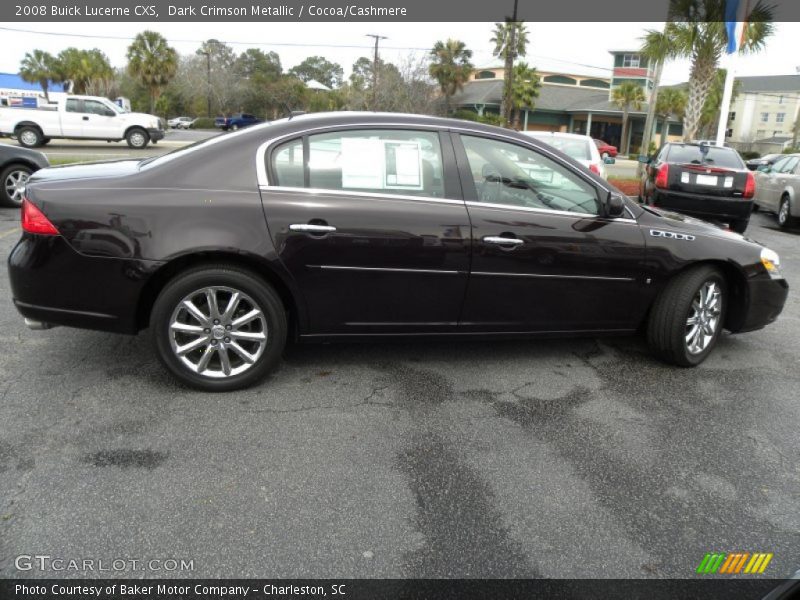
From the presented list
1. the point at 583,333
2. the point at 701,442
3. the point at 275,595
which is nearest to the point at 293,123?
the point at 583,333

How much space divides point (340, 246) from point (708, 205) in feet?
27.5

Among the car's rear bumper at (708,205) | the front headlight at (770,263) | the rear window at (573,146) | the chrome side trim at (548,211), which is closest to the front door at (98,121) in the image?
the rear window at (573,146)

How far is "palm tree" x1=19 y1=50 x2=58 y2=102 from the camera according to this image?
53062mm

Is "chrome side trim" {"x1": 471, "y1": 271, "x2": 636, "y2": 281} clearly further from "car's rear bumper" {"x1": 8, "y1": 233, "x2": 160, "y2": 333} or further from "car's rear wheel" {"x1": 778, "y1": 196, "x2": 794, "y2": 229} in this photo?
"car's rear wheel" {"x1": 778, "y1": 196, "x2": 794, "y2": 229}

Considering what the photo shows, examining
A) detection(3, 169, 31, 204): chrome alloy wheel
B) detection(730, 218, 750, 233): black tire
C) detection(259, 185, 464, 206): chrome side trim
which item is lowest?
detection(730, 218, 750, 233): black tire

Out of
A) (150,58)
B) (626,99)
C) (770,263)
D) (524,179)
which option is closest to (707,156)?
(770,263)

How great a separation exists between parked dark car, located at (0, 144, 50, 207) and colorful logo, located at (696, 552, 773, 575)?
9944 millimetres

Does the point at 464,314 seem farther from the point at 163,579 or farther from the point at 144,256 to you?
the point at 163,579

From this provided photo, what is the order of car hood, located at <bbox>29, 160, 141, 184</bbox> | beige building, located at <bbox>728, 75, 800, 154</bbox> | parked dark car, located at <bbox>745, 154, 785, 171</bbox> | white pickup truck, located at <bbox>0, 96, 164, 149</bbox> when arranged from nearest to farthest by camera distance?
car hood, located at <bbox>29, 160, 141, 184</bbox> → parked dark car, located at <bbox>745, 154, 785, 171</bbox> → white pickup truck, located at <bbox>0, 96, 164, 149</bbox> → beige building, located at <bbox>728, 75, 800, 154</bbox>

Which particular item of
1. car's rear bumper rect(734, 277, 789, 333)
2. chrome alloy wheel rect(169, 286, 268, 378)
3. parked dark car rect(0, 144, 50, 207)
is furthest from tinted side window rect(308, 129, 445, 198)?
parked dark car rect(0, 144, 50, 207)

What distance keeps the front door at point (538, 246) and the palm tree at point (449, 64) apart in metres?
44.0

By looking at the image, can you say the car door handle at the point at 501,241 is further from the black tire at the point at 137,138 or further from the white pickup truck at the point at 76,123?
the black tire at the point at 137,138

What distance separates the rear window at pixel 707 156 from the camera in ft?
33.6

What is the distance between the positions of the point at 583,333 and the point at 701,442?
3.61 ft
